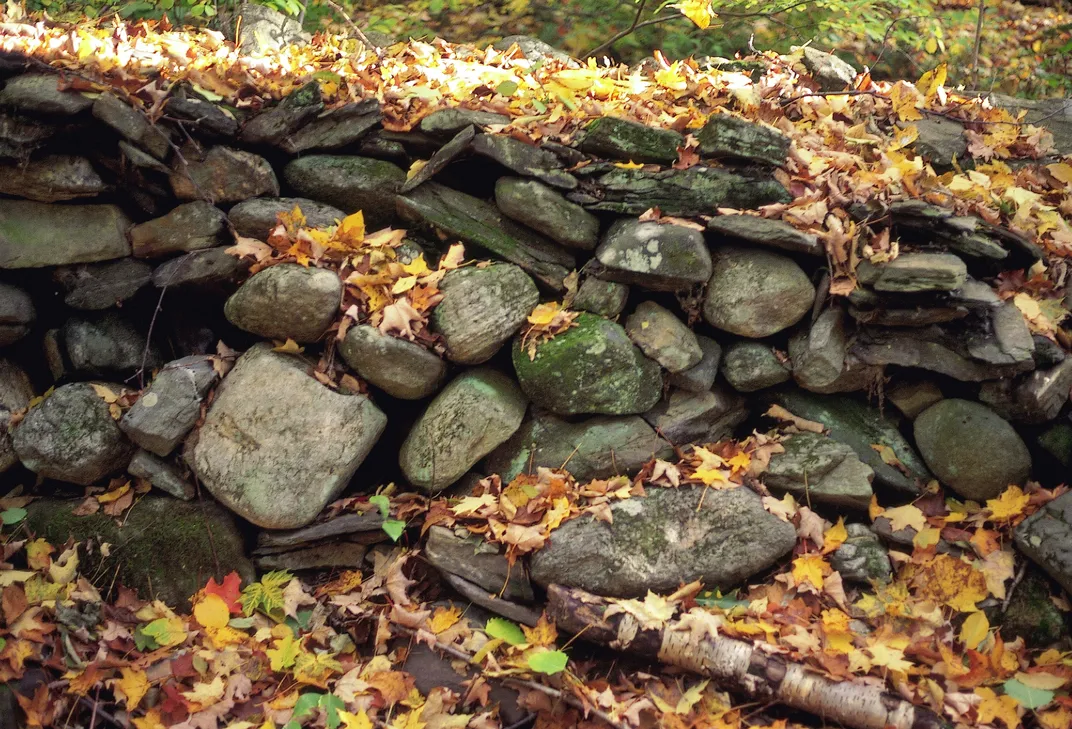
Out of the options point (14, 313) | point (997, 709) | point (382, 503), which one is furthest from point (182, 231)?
point (997, 709)

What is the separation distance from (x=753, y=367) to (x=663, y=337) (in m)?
0.56

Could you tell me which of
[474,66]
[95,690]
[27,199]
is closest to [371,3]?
[474,66]

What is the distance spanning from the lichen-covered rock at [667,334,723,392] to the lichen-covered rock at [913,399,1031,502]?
122cm

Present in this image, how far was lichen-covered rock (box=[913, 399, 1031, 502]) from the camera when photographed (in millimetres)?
3924

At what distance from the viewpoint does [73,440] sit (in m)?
4.06

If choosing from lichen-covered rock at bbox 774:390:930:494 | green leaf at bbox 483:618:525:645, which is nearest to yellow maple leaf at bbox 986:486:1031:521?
lichen-covered rock at bbox 774:390:930:494

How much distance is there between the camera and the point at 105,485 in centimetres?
418

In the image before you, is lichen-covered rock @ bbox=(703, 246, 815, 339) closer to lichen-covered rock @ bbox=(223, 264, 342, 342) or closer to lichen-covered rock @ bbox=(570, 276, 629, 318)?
lichen-covered rock @ bbox=(570, 276, 629, 318)

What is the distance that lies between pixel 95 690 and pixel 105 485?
1.18m

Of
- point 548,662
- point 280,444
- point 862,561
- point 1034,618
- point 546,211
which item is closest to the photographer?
point 548,662

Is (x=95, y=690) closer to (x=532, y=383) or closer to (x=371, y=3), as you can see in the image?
(x=532, y=383)

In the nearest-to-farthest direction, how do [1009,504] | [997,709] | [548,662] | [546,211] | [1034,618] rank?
[997,709]
[548,662]
[1034,618]
[1009,504]
[546,211]

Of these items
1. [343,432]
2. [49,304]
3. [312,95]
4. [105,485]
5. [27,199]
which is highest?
[312,95]

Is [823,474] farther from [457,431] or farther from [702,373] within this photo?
[457,431]
